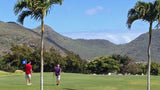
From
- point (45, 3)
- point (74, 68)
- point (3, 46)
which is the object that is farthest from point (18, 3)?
point (3, 46)

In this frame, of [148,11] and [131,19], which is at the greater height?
[148,11]

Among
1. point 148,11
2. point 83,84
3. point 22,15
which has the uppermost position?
point 148,11

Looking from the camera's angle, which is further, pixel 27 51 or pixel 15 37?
pixel 15 37

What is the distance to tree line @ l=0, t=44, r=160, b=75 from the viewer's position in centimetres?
8299

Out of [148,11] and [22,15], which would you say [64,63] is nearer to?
[148,11]

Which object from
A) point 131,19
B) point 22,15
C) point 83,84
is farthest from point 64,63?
point 22,15

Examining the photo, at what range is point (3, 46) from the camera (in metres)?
152

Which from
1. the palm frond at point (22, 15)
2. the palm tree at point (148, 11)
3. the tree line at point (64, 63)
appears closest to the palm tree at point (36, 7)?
the palm frond at point (22, 15)

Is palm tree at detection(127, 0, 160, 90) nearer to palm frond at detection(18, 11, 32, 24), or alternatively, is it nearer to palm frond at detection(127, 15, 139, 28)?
palm frond at detection(127, 15, 139, 28)

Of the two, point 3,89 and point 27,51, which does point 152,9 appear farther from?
point 27,51

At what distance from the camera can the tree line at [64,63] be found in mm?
82994

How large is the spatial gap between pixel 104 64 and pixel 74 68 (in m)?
10.9

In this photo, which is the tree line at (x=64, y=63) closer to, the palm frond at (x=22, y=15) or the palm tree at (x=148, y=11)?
the palm frond at (x=22, y=15)

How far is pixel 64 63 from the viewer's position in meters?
90.6
